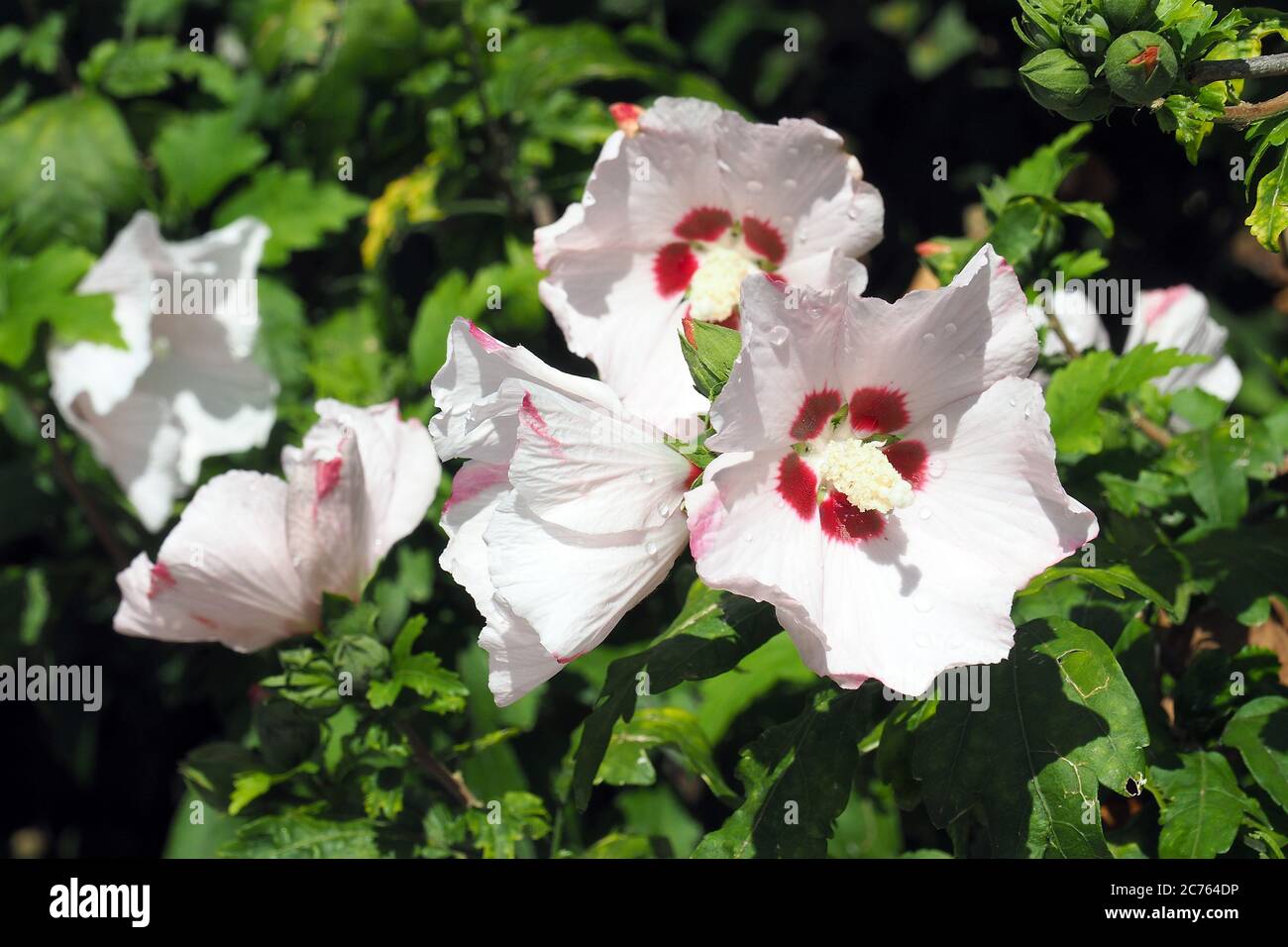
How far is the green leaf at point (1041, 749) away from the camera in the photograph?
121 centimetres

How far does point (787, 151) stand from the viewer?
1438 mm

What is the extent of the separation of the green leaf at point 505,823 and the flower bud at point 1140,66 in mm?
976

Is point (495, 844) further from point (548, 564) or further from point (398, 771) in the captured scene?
point (548, 564)

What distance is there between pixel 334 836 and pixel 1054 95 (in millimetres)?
1101

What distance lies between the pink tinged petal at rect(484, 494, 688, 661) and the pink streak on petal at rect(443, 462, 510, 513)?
0.10m

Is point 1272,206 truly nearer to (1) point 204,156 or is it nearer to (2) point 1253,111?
(2) point 1253,111

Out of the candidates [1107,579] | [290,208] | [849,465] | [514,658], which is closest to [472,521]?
[514,658]

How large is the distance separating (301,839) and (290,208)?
1.14 m

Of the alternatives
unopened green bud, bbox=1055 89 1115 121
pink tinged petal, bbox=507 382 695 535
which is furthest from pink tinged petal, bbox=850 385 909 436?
unopened green bud, bbox=1055 89 1115 121

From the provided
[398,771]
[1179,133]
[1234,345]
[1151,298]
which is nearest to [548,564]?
[398,771]

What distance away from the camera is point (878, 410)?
1273mm

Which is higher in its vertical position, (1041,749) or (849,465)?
(849,465)

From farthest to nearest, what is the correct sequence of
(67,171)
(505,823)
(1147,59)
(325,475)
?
(67,171) → (505,823) → (325,475) → (1147,59)

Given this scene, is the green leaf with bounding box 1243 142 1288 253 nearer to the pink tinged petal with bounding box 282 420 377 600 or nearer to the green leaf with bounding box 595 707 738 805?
the green leaf with bounding box 595 707 738 805
